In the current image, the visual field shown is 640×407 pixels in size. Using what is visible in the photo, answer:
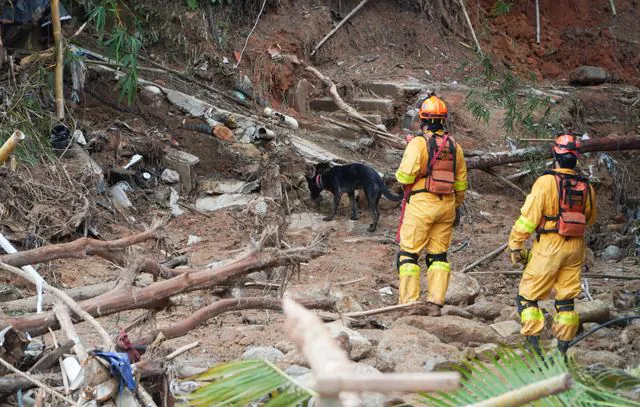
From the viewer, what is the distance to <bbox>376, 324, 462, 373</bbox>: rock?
514cm

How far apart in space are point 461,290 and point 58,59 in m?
5.51

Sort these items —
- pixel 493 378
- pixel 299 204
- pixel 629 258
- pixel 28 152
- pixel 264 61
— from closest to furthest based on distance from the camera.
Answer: pixel 493 378 → pixel 28 152 → pixel 629 258 → pixel 299 204 → pixel 264 61

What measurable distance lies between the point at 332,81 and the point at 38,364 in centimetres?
1209

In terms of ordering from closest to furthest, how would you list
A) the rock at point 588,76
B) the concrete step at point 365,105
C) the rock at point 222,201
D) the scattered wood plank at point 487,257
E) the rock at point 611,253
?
1. the scattered wood plank at point 487,257
2. the rock at point 611,253
3. the rock at point 222,201
4. the concrete step at point 365,105
5. the rock at point 588,76

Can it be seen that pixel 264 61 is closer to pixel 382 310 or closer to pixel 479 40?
pixel 479 40

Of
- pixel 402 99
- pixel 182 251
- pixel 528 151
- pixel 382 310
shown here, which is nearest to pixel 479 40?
pixel 402 99

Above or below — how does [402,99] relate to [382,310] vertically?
below

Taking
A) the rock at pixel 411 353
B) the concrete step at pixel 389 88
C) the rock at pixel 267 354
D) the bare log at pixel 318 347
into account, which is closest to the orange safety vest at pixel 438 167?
the rock at pixel 411 353

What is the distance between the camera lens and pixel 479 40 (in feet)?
60.7

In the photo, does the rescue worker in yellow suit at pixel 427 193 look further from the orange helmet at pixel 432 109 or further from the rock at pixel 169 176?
the rock at pixel 169 176

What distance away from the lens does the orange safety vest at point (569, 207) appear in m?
6.87

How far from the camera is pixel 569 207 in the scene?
6883mm

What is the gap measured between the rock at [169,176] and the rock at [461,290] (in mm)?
4205

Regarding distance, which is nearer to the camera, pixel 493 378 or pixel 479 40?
pixel 493 378
